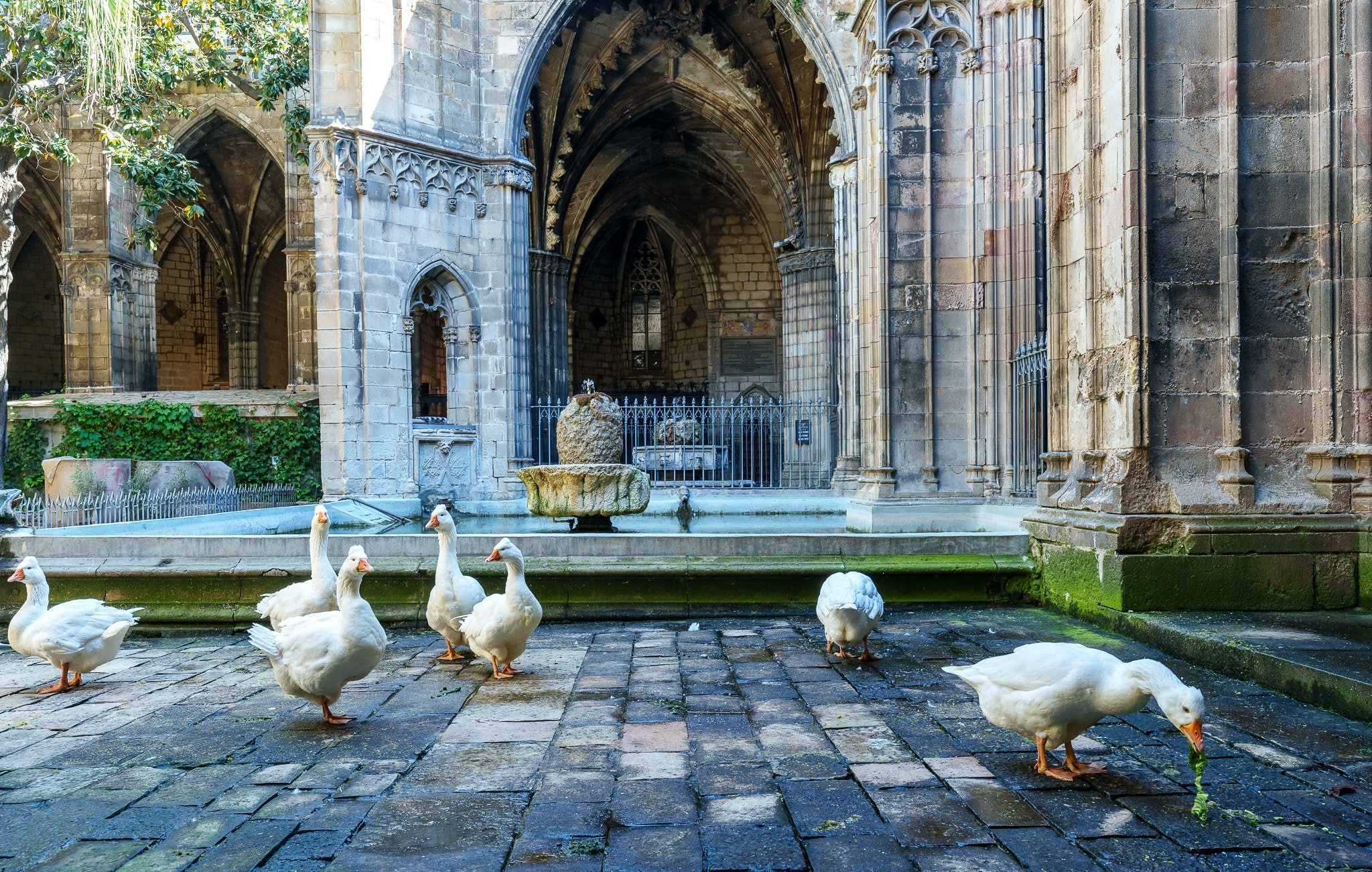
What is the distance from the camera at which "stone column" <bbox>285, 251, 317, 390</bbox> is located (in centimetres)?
1950

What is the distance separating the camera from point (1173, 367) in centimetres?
582

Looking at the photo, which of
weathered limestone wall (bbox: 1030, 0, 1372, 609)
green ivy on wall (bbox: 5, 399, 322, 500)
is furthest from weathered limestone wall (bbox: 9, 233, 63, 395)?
weathered limestone wall (bbox: 1030, 0, 1372, 609)

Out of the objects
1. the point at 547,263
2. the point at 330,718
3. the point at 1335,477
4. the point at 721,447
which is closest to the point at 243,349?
the point at 547,263

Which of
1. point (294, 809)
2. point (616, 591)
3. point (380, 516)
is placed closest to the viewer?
point (294, 809)

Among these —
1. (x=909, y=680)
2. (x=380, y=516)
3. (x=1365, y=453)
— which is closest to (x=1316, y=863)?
(x=909, y=680)

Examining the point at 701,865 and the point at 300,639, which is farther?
the point at 300,639

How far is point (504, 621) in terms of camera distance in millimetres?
4746

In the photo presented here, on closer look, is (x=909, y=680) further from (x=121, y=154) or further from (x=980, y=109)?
(x=121, y=154)

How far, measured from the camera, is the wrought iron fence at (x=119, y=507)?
10.9 meters

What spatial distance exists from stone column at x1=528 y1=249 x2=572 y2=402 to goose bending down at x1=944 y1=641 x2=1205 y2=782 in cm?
1784

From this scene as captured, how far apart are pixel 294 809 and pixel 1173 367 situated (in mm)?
5121

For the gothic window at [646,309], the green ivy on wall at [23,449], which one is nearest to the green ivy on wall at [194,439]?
the green ivy on wall at [23,449]

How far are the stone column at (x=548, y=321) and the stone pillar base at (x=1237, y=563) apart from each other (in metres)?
16.0

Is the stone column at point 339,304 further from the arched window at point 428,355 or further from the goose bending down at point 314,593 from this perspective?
the goose bending down at point 314,593
